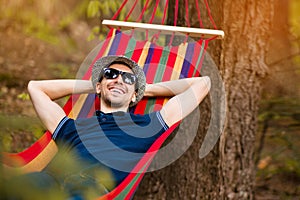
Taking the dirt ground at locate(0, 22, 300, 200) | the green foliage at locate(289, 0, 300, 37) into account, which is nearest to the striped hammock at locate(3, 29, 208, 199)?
the dirt ground at locate(0, 22, 300, 200)

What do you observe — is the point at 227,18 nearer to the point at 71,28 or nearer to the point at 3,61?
the point at 3,61

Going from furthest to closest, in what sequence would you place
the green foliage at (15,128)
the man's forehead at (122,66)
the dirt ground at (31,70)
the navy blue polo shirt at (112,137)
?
the dirt ground at (31,70) → the man's forehead at (122,66) → the navy blue polo shirt at (112,137) → the green foliage at (15,128)

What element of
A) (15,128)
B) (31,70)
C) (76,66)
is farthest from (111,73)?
(76,66)

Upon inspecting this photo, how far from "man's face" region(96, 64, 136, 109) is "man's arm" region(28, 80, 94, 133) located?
0.48 ft

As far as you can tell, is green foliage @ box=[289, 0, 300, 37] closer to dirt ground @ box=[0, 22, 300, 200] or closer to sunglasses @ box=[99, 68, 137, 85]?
dirt ground @ box=[0, 22, 300, 200]

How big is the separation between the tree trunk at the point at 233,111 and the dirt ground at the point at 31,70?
0.86 m

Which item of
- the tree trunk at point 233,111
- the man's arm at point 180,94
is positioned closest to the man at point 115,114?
the man's arm at point 180,94

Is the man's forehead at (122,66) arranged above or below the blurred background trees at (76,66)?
above

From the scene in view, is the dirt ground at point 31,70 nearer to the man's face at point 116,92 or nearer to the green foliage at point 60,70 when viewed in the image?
the green foliage at point 60,70

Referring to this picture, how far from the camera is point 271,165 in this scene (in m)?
3.64

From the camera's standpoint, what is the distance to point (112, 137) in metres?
2.07

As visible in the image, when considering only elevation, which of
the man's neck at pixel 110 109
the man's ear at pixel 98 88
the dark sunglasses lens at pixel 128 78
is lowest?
the man's neck at pixel 110 109

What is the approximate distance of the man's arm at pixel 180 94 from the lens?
2.14 meters

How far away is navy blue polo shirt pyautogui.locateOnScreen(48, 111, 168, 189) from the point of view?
1996mm
